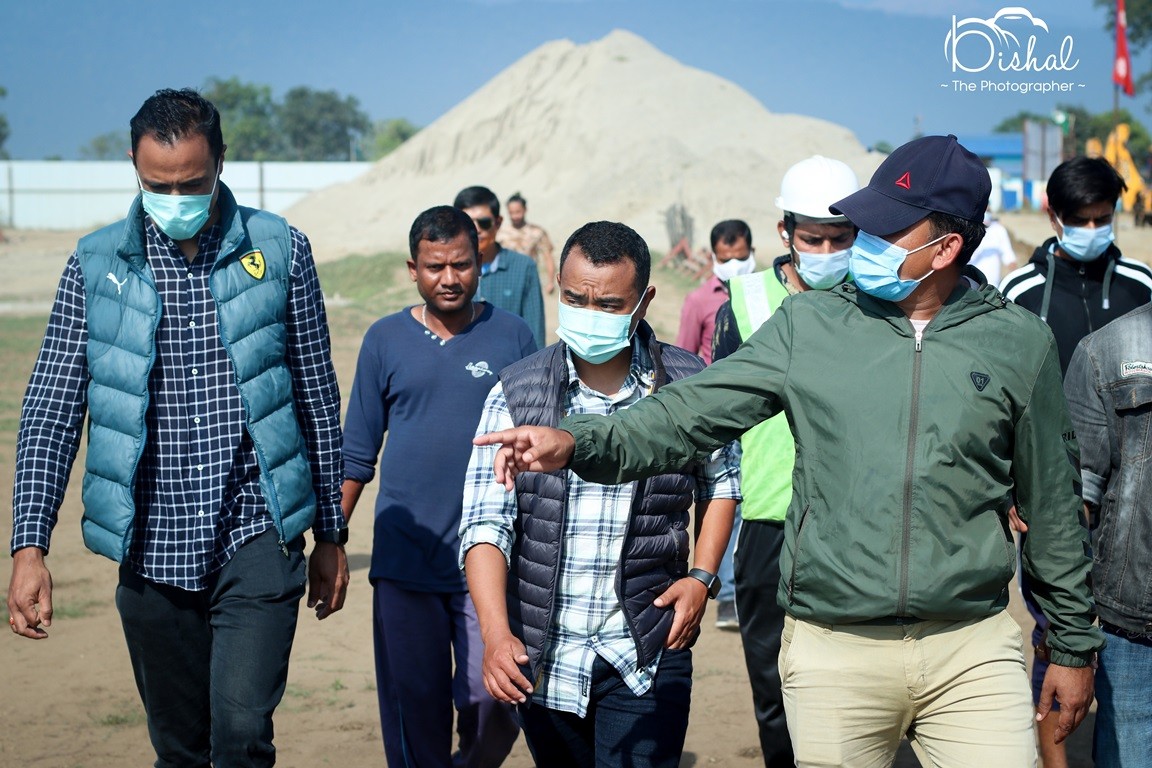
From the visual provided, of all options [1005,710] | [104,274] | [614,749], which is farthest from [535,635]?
[104,274]

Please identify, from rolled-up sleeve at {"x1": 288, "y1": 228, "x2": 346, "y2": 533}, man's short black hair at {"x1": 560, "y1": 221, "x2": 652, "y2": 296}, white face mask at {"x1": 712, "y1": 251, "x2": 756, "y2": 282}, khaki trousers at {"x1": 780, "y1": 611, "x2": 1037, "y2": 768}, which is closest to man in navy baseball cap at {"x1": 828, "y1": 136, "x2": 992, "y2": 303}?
man's short black hair at {"x1": 560, "y1": 221, "x2": 652, "y2": 296}

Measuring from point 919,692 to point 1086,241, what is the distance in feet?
10.1

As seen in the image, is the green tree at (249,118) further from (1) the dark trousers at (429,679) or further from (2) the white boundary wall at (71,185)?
(1) the dark trousers at (429,679)

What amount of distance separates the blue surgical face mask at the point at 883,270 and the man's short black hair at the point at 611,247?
2.10 feet

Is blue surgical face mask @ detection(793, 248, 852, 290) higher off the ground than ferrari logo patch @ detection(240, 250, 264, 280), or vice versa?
blue surgical face mask @ detection(793, 248, 852, 290)

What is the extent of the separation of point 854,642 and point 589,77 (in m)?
48.2

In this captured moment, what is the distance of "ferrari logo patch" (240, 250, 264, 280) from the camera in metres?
3.89

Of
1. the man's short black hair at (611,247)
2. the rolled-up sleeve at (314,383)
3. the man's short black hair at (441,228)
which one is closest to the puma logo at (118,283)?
the rolled-up sleeve at (314,383)

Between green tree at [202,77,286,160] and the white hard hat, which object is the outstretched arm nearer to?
the white hard hat

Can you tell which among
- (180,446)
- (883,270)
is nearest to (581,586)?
(883,270)

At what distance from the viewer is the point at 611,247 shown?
354 centimetres

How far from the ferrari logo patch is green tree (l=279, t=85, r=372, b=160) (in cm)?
10381

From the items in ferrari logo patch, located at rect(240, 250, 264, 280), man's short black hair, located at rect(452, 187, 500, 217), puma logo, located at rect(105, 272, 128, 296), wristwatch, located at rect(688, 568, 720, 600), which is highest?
man's short black hair, located at rect(452, 187, 500, 217)

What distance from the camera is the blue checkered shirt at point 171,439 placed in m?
3.72
